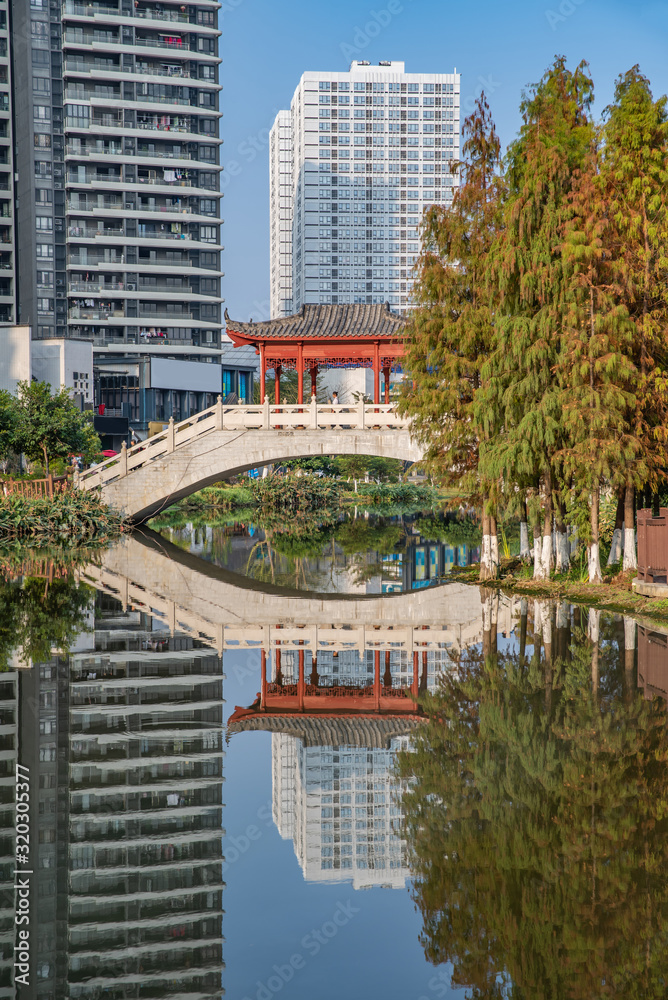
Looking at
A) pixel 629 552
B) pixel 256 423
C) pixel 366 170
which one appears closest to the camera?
pixel 629 552

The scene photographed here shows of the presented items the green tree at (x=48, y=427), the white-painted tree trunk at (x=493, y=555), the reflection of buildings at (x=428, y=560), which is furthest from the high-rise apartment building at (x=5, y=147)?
the white-painted tree trunk at (x=493, y=555)

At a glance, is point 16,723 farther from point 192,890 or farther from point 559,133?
point 559,133

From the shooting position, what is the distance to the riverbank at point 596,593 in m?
15.4

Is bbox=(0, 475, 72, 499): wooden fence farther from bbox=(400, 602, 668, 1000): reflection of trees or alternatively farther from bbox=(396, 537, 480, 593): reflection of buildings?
bbox=(400, 602, 668, 1000): reflection of trees

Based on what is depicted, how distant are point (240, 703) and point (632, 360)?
11.2 m

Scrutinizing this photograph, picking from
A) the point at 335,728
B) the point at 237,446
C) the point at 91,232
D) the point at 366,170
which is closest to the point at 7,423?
the point at 237,446

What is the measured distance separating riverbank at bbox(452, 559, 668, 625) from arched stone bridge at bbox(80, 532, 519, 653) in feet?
1.99

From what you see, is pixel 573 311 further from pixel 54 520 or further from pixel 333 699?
pixel 54 520

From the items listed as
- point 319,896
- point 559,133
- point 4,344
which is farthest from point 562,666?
point 4,344

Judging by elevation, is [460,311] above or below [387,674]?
above

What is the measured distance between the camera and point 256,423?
3228cm

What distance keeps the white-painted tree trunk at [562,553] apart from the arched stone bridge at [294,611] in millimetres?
1818

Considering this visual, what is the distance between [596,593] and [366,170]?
115 meters

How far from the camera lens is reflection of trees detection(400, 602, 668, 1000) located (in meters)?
4.88
